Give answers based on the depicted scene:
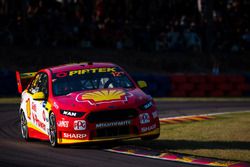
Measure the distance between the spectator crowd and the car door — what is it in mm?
16301

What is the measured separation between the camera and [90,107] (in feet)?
35.6

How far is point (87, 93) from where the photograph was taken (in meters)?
11.4

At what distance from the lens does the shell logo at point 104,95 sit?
11.1 meters

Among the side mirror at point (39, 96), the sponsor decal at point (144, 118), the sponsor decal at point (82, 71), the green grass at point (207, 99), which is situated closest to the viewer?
the sponsor decal at point (144, 118)

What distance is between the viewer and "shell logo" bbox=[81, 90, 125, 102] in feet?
36.3

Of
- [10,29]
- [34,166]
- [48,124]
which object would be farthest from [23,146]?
[10,29]

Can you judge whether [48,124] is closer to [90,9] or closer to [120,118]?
[120,118]

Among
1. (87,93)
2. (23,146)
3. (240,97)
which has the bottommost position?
(240,97)

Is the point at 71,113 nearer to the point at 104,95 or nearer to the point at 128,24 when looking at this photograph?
the point at 104,95

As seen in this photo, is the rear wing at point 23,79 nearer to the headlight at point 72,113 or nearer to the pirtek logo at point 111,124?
the headlight at point 72,113

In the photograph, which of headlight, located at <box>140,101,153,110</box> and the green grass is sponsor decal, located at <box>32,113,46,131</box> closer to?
headlight, located at <box>140,101,153,110</box>

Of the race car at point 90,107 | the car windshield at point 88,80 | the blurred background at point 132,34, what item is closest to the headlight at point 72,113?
the race car at point 90,107

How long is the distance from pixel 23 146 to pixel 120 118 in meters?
2.01

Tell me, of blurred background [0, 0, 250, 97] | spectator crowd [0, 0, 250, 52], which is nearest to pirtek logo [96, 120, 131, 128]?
blurred background [0, 0, 250, 97]
